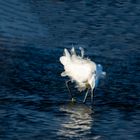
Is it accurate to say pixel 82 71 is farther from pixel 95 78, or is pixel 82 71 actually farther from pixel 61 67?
pixel 61 67

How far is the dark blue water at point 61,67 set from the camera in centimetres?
1213

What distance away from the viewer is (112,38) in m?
19.0

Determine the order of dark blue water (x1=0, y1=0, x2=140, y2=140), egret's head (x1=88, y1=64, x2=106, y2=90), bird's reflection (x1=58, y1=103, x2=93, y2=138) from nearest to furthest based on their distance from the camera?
bird's reflection (x1=58, y1=103, x2=93, y2=138) < dark blue water (x1=0, y1=0, x2=140, y2=140) < egret's head (x1=88, y1=64, x2=106, y2=90)

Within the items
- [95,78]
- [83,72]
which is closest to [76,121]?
[95,78]

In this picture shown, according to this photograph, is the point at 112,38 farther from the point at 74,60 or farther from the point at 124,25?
the point at 74,60

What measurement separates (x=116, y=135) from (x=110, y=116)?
104cm

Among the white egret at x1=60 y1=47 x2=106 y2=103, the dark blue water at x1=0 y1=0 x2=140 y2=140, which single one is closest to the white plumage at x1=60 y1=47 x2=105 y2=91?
the white egret at x1=60 y1=47 x2=106 y2=103

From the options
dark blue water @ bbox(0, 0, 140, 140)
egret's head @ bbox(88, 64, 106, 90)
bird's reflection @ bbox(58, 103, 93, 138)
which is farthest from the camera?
egret's head @ bbox(88, 64, 106, 90)

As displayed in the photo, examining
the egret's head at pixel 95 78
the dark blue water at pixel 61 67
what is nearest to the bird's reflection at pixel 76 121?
the dark blue water at pixel 61 67

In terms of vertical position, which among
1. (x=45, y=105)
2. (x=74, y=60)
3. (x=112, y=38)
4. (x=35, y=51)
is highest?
(x=112, y=38)

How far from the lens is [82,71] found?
13430mm

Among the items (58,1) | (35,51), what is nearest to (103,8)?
(58,1)

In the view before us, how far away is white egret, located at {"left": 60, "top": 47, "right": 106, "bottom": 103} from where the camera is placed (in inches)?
524

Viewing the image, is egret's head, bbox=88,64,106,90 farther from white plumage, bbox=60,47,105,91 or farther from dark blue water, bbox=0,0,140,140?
dark blue water, bbox=0,0,140,140
